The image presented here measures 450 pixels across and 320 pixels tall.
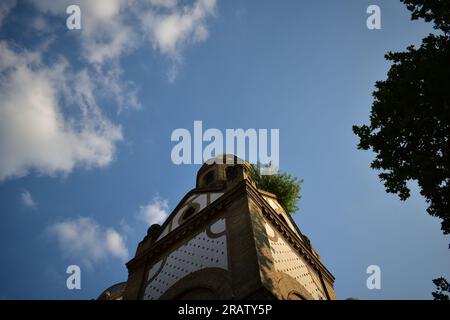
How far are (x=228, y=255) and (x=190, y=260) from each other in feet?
6.18

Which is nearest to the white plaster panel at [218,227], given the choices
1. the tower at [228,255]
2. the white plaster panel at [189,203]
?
the tower at [228,255]

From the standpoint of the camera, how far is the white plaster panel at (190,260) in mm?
10648

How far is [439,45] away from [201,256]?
878cm

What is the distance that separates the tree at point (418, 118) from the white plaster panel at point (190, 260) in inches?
210

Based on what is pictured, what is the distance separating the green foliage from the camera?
55.1ft

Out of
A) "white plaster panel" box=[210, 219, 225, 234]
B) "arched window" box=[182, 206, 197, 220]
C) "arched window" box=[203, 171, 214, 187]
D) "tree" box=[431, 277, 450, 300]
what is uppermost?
"arched window" box=[203, 171, 214, 187]

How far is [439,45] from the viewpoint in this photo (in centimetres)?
770

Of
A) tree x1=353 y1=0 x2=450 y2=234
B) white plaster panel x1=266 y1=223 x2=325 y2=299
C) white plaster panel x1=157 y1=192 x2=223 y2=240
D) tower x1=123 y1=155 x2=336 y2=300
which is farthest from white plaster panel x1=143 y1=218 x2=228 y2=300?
tree x1=353 y1=0 x2=450 y2=234

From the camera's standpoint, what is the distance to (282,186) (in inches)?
671

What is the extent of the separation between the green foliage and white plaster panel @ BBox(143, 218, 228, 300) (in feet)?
18.0

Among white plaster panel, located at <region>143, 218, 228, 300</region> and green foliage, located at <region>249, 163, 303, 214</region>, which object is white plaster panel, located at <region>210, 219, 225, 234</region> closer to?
white plaster panel, located at <region>143, 218, 228, 300</region>

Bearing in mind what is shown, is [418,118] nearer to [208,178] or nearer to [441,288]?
[441,288]
